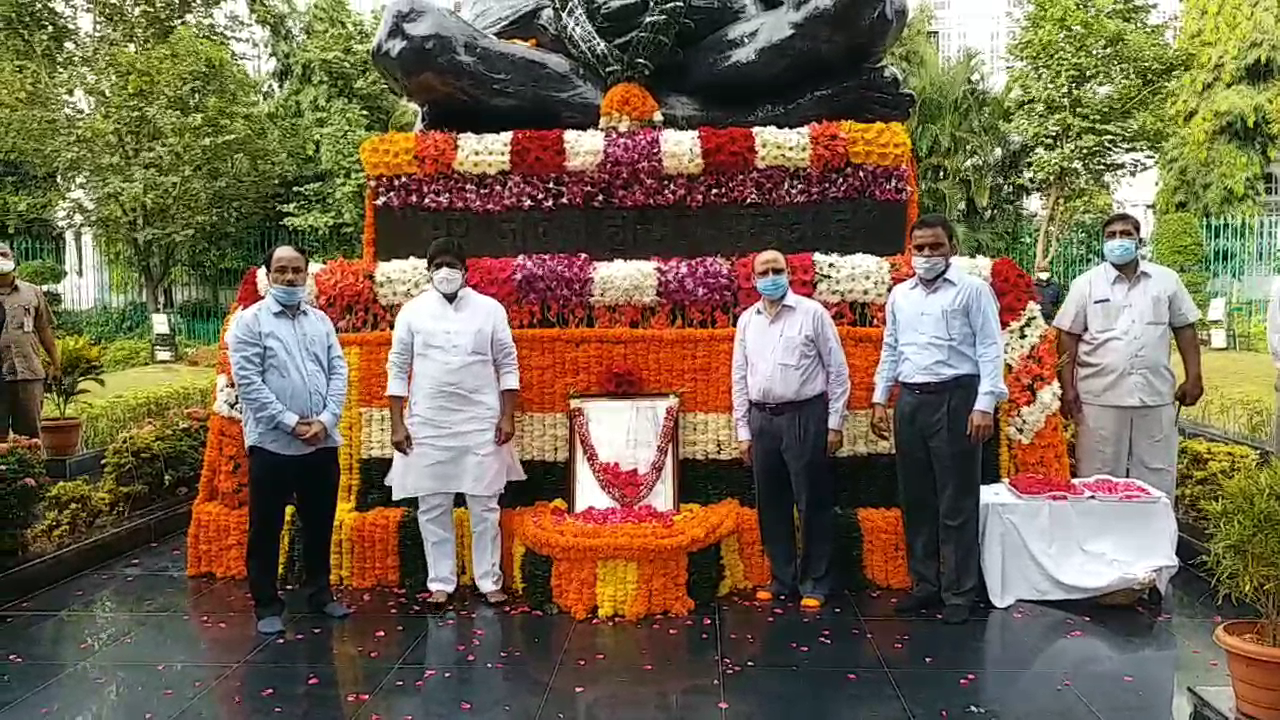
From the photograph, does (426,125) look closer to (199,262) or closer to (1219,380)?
(1219,380)

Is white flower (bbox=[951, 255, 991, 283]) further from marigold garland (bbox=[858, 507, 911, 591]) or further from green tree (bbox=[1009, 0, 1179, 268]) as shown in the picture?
green tree (bbox=[1009, 0, 1179, 268])

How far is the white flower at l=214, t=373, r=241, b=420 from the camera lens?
525 cm

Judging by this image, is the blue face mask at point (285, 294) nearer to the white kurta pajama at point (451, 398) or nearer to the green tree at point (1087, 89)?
the white kurta pajama at point (451, 398)

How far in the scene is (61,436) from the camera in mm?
8242

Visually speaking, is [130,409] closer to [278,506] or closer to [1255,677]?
[278,506]

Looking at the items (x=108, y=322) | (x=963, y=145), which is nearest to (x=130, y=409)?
(x=108, y=322)

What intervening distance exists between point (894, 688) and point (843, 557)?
137 centimetres

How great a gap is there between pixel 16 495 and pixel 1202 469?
633 cm

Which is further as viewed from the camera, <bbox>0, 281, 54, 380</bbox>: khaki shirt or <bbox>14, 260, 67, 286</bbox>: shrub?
<bbox>14, 260, 67, 286</bbox>: shrub

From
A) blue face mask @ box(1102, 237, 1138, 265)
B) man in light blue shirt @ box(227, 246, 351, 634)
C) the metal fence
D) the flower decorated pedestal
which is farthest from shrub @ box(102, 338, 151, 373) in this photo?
blue face mask @ box(1102, 237, 1138, 265)

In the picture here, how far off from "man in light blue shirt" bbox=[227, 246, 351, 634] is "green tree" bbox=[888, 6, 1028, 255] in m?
17.1

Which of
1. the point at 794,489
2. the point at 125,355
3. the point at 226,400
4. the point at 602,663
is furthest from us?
the point at 125,355

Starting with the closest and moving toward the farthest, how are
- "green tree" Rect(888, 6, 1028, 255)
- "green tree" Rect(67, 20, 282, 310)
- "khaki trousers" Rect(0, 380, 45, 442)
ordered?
"khaki trousers" Rect(0, 380, 45, 442) → "green tree" Rect(67, 20, 282, 310) → "green tree" Rect(888, 6, 1028, 255)

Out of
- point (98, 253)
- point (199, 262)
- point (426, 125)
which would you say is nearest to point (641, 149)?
point (426, 125)
